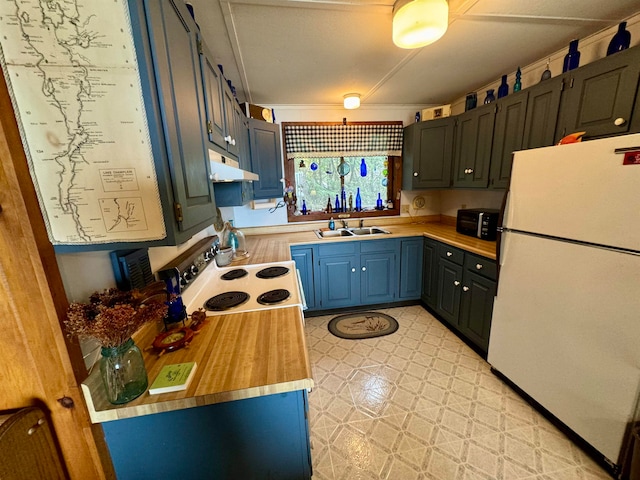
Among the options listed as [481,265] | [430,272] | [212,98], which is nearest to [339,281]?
[430,272]

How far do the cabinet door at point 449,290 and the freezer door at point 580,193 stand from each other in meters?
0.86

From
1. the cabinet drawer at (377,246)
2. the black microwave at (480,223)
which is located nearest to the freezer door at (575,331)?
the black microwave at (480,223)

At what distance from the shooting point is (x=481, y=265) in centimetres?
196

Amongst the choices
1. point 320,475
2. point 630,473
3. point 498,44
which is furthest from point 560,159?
point 320,475

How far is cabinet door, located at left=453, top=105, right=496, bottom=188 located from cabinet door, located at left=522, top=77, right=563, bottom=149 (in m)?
0.33

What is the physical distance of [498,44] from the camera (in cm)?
172

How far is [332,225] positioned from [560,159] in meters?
2.13

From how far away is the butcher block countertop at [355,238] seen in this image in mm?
2118

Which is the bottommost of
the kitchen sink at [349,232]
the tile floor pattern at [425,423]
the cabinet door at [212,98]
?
the tile floor pattern at [425,423]

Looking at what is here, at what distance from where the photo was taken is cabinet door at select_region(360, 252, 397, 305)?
277 cm

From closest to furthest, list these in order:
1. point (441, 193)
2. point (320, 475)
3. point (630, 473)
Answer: point (630, 473)
point (320, 475)
point (441, 193)

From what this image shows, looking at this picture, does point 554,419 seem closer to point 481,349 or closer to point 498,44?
point 481,349

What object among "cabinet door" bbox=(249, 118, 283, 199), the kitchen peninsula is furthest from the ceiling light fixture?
the kitchen peninsula

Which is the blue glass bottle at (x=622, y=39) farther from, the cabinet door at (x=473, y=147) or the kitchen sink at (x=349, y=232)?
the kitchen sink at (x=349, y=232)
